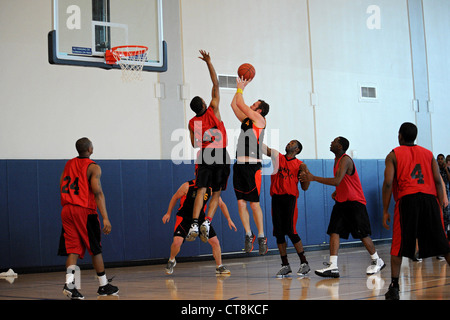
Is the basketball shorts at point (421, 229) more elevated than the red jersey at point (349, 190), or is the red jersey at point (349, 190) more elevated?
the red jersey at point (349, 190)

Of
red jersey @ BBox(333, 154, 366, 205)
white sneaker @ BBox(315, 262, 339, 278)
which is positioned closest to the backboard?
red jersey @ BBox(333, 154, 366, 205)

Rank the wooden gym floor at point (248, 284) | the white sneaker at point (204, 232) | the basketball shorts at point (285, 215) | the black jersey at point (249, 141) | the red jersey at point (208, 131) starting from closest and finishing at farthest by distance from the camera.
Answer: the wooden gym floor at point (248, 284), the white sneaker at point (204, 232), the red jersey at point (208, 131), the basketball shorts at point (285, 215), the black jersey at point (249, 141)

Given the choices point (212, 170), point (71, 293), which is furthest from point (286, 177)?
point (71, 293)

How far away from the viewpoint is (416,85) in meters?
18.4

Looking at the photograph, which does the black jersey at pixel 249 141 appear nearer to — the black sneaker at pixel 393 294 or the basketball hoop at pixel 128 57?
the basketball hoop at pixel 128 57

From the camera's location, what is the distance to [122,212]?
1278 cm

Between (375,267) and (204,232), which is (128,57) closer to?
(204,232)

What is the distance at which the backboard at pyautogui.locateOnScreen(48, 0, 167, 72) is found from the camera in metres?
10.5

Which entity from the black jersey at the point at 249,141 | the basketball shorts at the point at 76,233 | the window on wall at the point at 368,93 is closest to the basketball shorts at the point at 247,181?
the black jersey at the point at 249,141

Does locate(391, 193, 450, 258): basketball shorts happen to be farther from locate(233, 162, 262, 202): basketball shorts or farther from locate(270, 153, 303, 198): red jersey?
locate(233, 162, 262, 202): basketball shorts

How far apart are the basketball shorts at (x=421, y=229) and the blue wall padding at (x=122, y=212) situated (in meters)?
7.65

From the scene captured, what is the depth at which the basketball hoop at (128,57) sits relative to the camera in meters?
→ 10.8

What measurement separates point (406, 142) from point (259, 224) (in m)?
3.13

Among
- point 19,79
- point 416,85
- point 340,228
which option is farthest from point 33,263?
point 416,85
